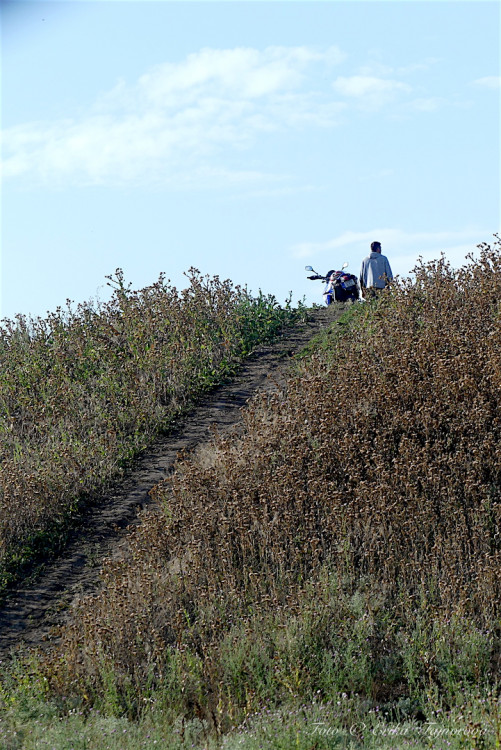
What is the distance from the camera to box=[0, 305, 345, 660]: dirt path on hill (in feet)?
25.4

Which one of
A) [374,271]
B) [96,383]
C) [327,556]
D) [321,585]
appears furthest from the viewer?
[374,271]

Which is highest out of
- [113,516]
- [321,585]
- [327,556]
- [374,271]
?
[374,271]

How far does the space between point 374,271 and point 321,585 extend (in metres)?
9.11

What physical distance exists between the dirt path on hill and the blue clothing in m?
2.22

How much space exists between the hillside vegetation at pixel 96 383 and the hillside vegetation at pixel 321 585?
123cm

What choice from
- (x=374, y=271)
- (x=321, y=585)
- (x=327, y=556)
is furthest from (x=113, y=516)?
(x=374, y=271)

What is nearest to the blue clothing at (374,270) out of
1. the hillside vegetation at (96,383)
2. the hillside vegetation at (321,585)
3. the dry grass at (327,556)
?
the hillside vegetation at (96,383)

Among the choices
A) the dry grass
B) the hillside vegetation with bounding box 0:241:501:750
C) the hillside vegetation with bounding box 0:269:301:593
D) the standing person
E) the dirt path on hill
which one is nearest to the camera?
the hillside vegetation with bounding box 0:241:501:750

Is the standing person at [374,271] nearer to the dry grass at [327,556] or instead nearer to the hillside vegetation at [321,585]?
the dry grass at [327,556]

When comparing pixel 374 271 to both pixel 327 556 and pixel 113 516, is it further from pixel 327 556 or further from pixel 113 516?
pixel 327 556

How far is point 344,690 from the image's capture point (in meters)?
6.21

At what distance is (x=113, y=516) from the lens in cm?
941

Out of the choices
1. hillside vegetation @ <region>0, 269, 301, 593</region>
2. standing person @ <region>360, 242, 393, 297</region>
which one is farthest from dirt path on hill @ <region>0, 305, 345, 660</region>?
standing person @ <region>360, 242, 393, 297</region>

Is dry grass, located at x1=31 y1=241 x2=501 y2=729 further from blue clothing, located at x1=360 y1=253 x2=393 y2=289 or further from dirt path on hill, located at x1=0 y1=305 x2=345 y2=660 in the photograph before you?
blue clothing, located at x1=360 y1=253 x2=393 y2=289
